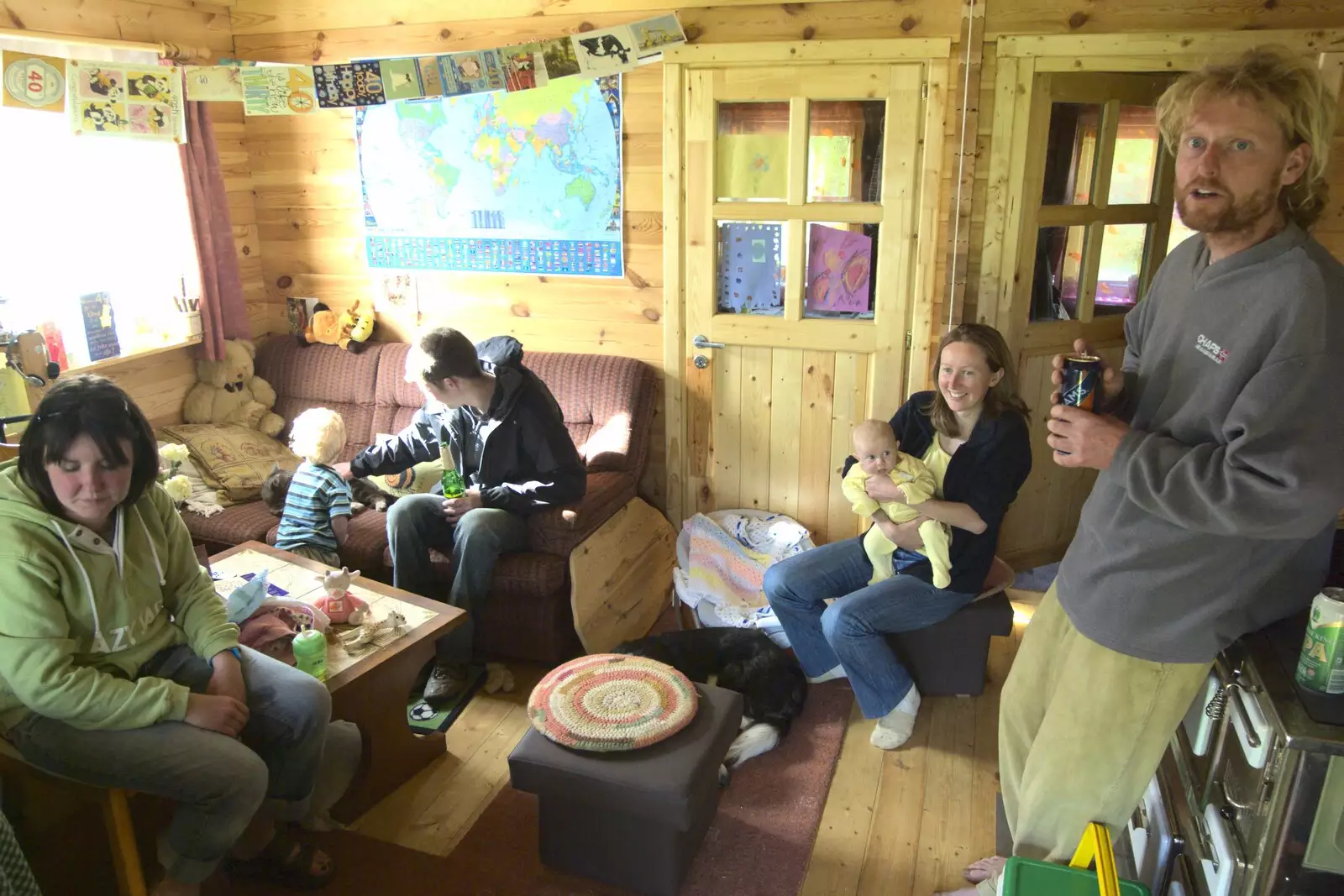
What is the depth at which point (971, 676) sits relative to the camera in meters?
2.74

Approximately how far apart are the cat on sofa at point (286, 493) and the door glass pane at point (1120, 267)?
258 centimetres

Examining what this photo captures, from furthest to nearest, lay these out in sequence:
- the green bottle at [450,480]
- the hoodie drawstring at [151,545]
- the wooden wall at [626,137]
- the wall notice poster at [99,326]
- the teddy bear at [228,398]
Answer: the teddy bear at [228,398] < the wall notice poster at [99,326] < the green bottle at [450,480] < the wooden wall at [626,137] < the hoodie drawstring at [151,545]

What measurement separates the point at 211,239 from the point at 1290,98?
3.59 meters

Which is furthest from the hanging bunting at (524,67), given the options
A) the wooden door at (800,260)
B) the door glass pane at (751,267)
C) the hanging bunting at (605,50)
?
the door glass pane at (751,267)

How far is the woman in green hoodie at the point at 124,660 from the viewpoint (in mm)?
1637

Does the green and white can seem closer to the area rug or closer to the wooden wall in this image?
the wooden wall

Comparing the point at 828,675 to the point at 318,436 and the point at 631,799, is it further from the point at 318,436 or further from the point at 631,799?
the point at 318,436

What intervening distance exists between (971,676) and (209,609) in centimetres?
206

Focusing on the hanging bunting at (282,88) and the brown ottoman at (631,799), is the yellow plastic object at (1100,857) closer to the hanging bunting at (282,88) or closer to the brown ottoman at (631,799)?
the brown ottoman at (631,799)

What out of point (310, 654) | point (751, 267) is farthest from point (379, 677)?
point (751, 267)

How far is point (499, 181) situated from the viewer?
11.6ft

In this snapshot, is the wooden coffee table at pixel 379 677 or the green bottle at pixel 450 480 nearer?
the wooden coffee table at pixel 379 677

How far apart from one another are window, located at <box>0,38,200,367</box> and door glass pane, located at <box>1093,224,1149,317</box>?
3.42 meters

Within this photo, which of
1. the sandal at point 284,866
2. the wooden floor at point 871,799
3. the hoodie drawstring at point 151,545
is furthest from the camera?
the wooden floor at point 871,799
